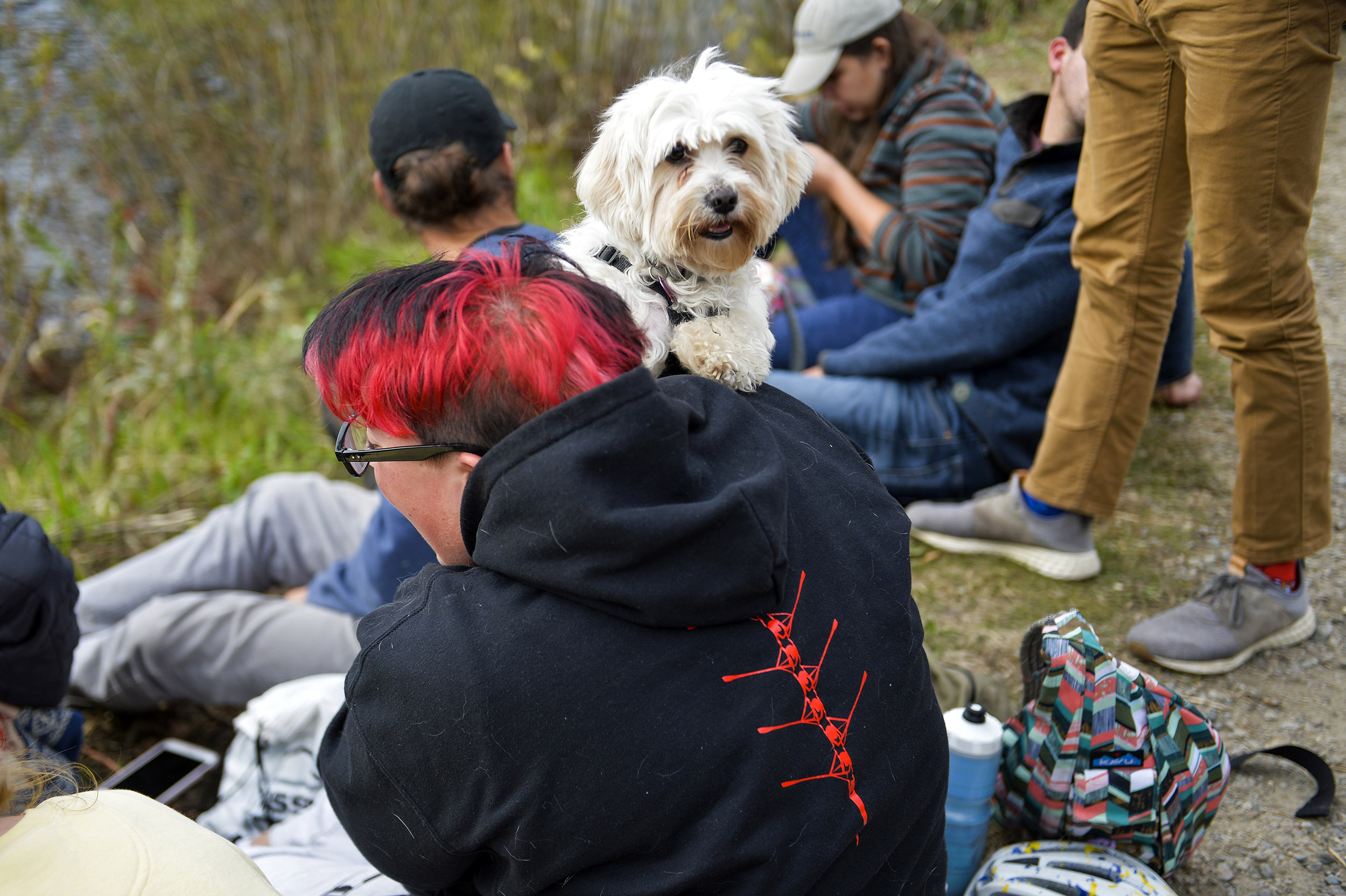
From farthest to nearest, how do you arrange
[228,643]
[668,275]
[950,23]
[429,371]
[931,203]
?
1. [950,23]
2. [931,203]
3. [228,643]
4. [668,275]
5. [429,371]

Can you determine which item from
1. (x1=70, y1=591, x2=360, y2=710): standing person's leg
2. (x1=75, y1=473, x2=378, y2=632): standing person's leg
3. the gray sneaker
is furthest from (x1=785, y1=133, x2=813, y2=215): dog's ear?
(x1=75, y1=473, x2=378, y2=632): standing person's leg

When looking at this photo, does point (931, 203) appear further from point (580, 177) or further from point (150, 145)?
point (150, 145)

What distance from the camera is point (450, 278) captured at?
4.04 ft

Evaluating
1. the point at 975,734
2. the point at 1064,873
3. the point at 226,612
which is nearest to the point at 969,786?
the point at 975,734

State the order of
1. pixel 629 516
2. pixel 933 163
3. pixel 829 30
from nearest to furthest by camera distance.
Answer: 1. pixel 629 516
2. pixel 933 163
3. pixel 829 30

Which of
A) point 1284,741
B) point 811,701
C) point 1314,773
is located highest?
point 811,701

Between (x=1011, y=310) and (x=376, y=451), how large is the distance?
2.30 meters

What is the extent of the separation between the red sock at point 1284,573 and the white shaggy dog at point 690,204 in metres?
1.53

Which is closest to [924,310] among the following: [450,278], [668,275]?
[668,275]

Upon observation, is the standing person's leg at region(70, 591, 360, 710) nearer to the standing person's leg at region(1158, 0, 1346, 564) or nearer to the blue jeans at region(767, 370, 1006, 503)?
Answer: the blue jeans at region(767, 370, 1006, 503)

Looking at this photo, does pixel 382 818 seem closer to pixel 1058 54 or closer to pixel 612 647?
pixel 612 647

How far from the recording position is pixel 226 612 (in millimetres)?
2607

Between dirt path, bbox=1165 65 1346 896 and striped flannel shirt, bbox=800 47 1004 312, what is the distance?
159 cm

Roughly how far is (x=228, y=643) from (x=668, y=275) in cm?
167
